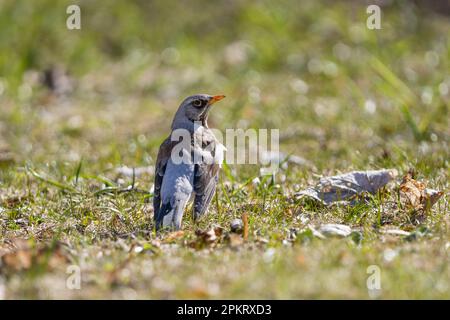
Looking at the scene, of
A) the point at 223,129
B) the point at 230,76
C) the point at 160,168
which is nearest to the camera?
the point at 160,168

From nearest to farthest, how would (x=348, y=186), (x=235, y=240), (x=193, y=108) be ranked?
(x=235, y=240), (x=348, y=186), (x=193, y=108)

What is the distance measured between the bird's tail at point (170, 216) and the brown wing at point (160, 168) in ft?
0.30

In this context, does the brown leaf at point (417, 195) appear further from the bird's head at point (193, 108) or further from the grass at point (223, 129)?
the bird's head at point (193, 108)

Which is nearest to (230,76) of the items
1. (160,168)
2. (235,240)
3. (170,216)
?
(160,168)

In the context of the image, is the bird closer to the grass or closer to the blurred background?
the grass

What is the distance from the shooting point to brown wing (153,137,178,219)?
6.34 m

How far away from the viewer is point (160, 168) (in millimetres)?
6684

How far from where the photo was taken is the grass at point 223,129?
4.89 m

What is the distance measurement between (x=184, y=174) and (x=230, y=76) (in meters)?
6.07

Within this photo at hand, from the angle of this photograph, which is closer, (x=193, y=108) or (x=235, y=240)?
(x=235, y=240)

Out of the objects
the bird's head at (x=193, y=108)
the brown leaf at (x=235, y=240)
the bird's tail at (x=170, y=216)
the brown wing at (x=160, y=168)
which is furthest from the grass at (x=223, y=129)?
the bird's head at (x=193, y=108)

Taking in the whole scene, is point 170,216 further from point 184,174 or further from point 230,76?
point 230,76
